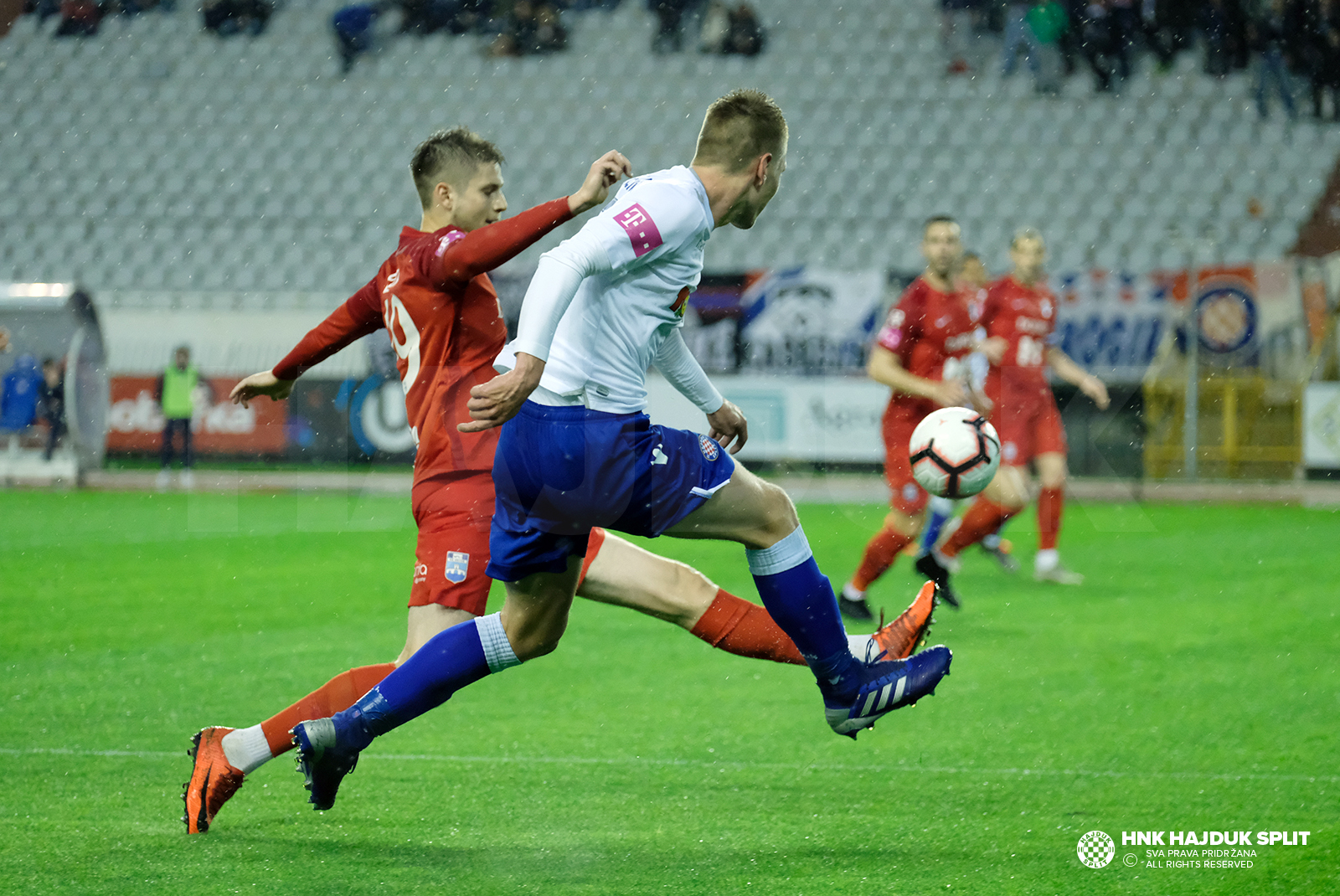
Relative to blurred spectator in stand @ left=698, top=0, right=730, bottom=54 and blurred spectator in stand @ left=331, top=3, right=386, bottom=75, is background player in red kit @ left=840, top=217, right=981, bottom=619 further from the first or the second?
blurred spectator in stand @ left=331, top=3, right=386, bottom=75

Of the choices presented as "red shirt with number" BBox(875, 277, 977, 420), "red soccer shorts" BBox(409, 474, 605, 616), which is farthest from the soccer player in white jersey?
"red shirt with number" BBox(875, 277, 977, 420)

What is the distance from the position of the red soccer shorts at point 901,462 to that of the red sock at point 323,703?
4.03 meters

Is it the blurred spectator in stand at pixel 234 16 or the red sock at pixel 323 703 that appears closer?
the red sock at pixel 323 703

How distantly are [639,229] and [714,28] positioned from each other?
17.1 metres

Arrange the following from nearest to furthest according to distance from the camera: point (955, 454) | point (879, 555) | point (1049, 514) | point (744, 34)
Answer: point (955, 454)
point (879, 555)
point (1049, 514)
point (744, 34)

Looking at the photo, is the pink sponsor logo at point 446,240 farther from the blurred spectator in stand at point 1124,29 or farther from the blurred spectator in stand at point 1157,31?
the blurred spectator in stand at point 1157,31

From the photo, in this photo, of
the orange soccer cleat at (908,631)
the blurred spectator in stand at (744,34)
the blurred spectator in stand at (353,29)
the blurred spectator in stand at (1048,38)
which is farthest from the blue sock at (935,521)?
the blurred spectator in stand at (353,29)

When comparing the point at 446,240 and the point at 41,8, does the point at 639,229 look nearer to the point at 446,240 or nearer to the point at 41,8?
the point at 446,240

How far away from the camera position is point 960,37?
1856 centimetres

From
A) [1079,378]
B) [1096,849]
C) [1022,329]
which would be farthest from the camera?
[1022,329]

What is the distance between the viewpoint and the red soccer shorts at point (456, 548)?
345 cm

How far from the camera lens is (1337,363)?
13812mm

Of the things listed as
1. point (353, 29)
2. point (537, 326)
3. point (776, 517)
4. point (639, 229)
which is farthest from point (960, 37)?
point (537, 326)

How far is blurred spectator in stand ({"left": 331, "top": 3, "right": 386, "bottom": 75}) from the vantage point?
19875 millimetres
